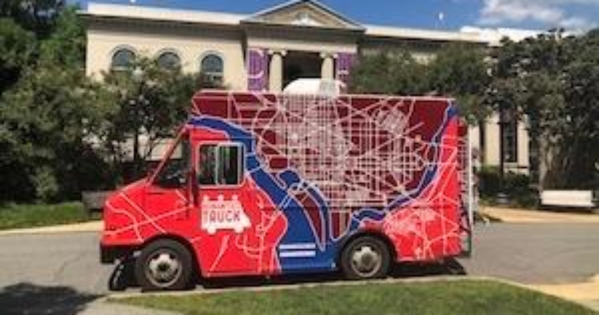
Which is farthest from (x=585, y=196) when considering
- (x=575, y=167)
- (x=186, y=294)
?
(x=186, y=294)

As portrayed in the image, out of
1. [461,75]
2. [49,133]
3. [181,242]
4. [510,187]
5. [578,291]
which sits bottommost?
[578,291]

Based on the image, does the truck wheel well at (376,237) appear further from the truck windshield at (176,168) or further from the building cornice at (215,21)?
the building cornice at (215,21)

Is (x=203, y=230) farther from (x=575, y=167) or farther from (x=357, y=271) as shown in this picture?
(x=575, y=167)

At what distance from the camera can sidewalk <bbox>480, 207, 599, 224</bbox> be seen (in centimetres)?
2958

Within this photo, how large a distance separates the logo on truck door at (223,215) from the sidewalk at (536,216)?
52.5ft

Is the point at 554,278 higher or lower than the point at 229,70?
lower

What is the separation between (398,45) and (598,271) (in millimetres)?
47960

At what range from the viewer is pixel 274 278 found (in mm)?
14938

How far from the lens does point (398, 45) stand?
64.3 meters

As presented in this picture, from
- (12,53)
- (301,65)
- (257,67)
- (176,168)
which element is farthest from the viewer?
(301,65)

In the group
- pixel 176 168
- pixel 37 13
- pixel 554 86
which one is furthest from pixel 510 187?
pixel 37 13

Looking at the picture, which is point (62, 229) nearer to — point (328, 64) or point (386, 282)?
point (386, 282)

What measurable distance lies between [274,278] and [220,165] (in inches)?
78.6

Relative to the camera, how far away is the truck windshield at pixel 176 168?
14.1 meters
